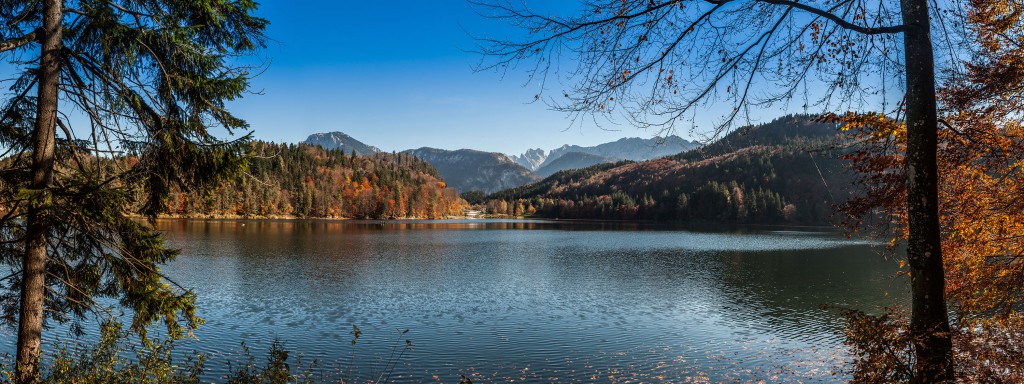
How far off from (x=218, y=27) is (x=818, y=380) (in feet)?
51.0

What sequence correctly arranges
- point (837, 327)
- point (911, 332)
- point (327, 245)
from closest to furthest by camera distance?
1. point (911, 332)
2. point (837, 327)
3. point (327, 245)

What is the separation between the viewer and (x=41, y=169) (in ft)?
21.1

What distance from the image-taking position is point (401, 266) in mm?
36750

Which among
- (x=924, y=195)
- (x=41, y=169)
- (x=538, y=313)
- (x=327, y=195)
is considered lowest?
(x=538, y=313)

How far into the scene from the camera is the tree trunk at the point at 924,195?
539 cm

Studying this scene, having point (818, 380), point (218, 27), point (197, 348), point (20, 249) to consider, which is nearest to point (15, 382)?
point (20, 249)

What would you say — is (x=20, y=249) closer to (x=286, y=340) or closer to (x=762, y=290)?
(x=286, y=340)

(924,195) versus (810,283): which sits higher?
(924,195)

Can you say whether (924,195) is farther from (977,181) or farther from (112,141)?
(112,141)

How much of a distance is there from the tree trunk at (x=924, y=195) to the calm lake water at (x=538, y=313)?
7.20 metres

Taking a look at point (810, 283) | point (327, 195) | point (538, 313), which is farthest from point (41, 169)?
point (327, 195)

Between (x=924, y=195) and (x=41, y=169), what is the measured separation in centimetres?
1040

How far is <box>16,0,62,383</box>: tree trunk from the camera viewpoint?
255 inches

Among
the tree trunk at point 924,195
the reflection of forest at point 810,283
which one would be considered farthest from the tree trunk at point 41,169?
the reflection of forest at point 810,283
